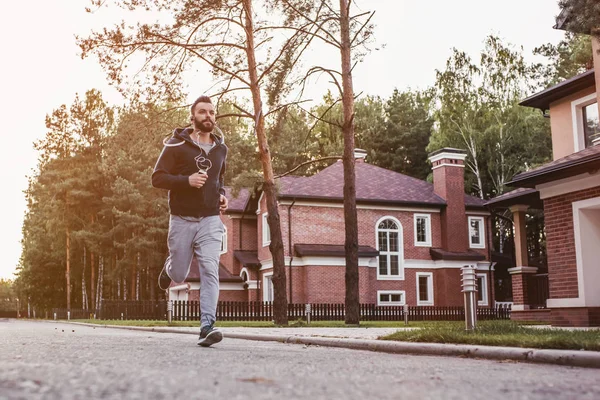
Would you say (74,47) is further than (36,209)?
No

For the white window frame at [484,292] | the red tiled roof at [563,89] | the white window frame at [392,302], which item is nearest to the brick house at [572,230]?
the red tiled roof at [563,89]

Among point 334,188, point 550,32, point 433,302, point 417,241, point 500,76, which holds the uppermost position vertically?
point 550,32

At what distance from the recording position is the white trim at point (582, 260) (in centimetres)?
1429

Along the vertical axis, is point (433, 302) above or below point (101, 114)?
below

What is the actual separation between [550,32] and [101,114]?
33799 mm

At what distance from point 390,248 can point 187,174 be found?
29.9 metres

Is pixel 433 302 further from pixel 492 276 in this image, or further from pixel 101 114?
pixel 101 114

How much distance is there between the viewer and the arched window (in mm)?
36500

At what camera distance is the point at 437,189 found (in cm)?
3941

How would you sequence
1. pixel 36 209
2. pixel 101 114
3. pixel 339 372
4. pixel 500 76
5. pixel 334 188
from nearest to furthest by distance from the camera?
pixel 339 372
pixel 334 188
pixel 500 76
pixel 101 114
pixel 36 209

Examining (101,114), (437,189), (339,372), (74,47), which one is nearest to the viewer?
(339,372)

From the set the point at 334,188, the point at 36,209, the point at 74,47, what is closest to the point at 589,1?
the point at 74,47

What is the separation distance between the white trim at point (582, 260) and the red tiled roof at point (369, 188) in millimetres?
20583

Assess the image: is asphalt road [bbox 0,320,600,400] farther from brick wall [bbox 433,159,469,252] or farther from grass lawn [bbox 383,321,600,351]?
brick wall [bbox 433,159,469,252]
